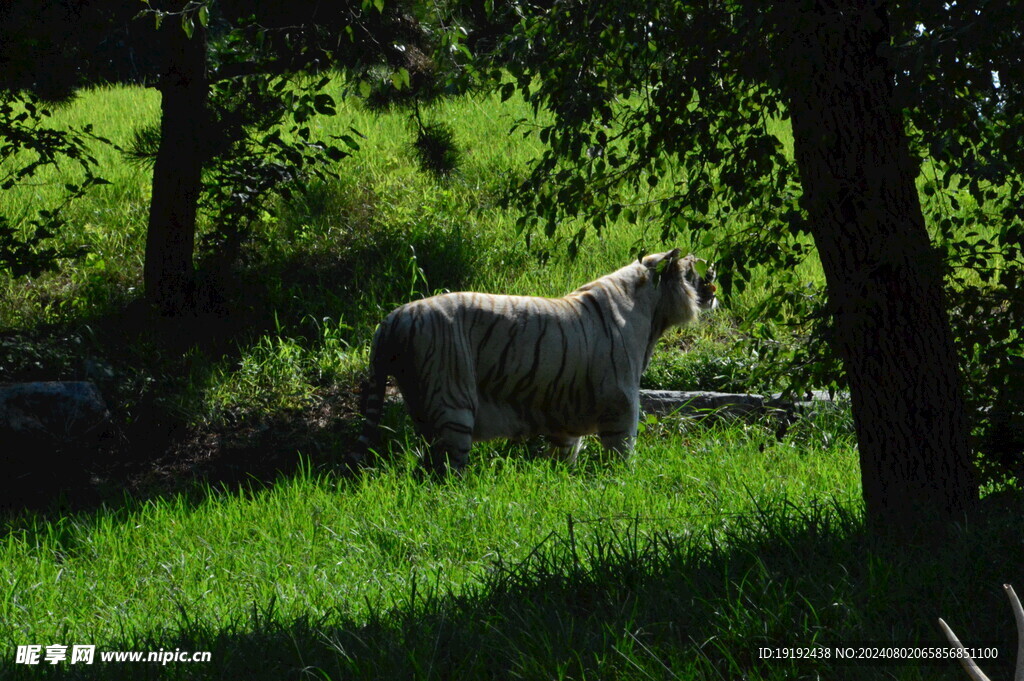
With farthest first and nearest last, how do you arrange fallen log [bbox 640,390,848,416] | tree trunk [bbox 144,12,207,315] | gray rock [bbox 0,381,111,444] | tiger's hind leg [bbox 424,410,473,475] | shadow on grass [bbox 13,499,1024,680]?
tree trunk [bbox 144,12,207,315] < fallen log [bbox 640,390,848,416] < gray rock [bbox 0,381,111,444] < tiger's hind leg [bbox 424,410,473,475] < shadow on grass [bbox 13,499,1024,680]

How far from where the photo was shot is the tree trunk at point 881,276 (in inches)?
167

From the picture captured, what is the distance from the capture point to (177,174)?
911 centimetres

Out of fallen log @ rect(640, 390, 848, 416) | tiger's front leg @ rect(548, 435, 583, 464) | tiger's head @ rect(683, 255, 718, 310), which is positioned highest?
tiger's head @ rect(683, 255, 718, 310)

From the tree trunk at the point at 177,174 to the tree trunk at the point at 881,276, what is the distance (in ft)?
19.4

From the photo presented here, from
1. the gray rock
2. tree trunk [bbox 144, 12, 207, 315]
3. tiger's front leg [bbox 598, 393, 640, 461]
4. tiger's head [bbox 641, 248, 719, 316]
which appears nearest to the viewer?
tiger's front leg [bbox 598, 393, 640, 461]

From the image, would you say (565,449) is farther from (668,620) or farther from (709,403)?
(668,620)

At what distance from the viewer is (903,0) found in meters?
3.97

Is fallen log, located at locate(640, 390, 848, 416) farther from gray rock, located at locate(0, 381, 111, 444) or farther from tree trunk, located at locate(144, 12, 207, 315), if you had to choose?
tree trunk, located at locate(144, 12, 207, 315)

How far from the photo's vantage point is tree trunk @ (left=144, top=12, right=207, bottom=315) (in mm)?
8891

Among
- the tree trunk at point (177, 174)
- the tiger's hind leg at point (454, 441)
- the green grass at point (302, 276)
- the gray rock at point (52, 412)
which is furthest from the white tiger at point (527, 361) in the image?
the tree trunk at point (177, 174)

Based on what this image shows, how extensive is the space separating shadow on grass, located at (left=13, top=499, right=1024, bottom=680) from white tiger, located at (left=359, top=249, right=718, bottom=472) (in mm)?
2271

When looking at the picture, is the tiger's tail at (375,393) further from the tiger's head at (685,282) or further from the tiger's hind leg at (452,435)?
Answer: the tiger's head at (685,282)

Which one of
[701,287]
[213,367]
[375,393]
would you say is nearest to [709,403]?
[701,287]

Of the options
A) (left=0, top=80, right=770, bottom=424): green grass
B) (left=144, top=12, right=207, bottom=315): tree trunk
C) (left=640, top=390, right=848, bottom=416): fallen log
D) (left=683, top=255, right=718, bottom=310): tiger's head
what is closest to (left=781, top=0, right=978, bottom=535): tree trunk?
(left=683, top=255, right=718, bottom=310): tiger's head
